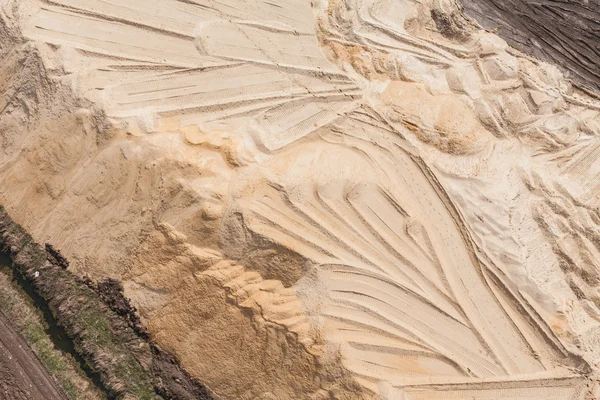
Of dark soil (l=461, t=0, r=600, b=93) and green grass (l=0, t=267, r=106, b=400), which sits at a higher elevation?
dark soil (l=461, t=0, r=600, b=93)

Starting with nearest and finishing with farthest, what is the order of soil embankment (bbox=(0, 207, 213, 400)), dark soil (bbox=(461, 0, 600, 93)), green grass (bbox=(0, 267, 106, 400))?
soil embankment (bbox=(0, 207, 213, 400)) < green grass (bbox=(0, 267, 106, 400)) < dark soil (bbox=(461, 0, 600, 93))

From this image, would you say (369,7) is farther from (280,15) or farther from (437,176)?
(437,176)

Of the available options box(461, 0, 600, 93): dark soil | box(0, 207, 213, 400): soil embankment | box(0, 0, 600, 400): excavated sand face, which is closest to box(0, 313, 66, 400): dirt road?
box(0, 207, 213, 400): soil embankment

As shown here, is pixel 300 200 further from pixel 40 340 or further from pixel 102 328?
pixel 40 340

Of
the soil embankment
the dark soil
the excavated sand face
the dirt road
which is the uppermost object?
the dark soil

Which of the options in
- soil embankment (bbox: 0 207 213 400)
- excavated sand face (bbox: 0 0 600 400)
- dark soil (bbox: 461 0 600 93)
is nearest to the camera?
excavated sand face (bbox: 0 0 600 400)

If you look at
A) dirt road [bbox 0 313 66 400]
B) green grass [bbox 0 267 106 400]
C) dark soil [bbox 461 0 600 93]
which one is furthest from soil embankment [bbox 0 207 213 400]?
dark soil [bbox 461 0 600 93]

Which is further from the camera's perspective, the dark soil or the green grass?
the dark soil

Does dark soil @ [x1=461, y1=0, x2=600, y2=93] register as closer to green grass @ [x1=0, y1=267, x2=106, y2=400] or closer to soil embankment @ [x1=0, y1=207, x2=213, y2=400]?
soil embankment @ [x1=0, y1=207, x2=213, y2=400]

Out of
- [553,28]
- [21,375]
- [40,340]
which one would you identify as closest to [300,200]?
[40,340]
